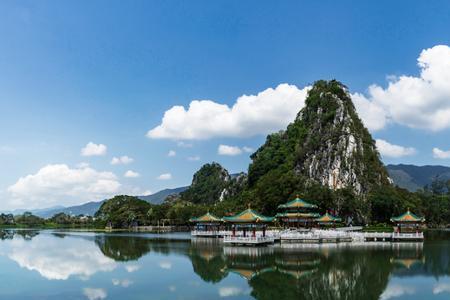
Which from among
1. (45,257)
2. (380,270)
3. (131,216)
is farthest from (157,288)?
(131,216)

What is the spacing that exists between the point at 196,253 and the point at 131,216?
233 ft

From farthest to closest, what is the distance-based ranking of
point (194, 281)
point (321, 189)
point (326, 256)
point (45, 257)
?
1. point (321, 189)
2. point (45, 257)
3. point (326, 256)
4. point (194, 281)

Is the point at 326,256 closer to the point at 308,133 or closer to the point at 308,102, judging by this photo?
the point at 308,133

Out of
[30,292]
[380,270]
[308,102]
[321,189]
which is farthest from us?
[308,102]

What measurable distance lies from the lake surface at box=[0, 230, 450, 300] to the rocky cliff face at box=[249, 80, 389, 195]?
53.6 metres

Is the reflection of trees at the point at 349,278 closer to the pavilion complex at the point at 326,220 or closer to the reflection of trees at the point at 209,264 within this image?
the reflection of trees at the point at 209,264

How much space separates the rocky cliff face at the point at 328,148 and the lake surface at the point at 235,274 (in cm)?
5356

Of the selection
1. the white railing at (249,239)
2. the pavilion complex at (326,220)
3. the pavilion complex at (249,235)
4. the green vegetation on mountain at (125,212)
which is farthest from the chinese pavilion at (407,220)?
the green vegetation on mountain at (125,212)

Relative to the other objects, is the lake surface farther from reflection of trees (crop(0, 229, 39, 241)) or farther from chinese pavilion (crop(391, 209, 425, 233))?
reflection of trees (crop(0, 229, 39, 241))

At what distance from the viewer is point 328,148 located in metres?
104

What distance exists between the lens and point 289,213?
6159cm

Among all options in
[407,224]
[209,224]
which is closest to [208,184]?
[209,224]

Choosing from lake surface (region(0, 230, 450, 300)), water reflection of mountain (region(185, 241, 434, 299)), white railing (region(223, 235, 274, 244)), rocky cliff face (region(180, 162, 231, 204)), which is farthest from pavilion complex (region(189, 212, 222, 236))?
rocky cliff face (region(180, 162, 231, 204))

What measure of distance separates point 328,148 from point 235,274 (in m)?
78.3
